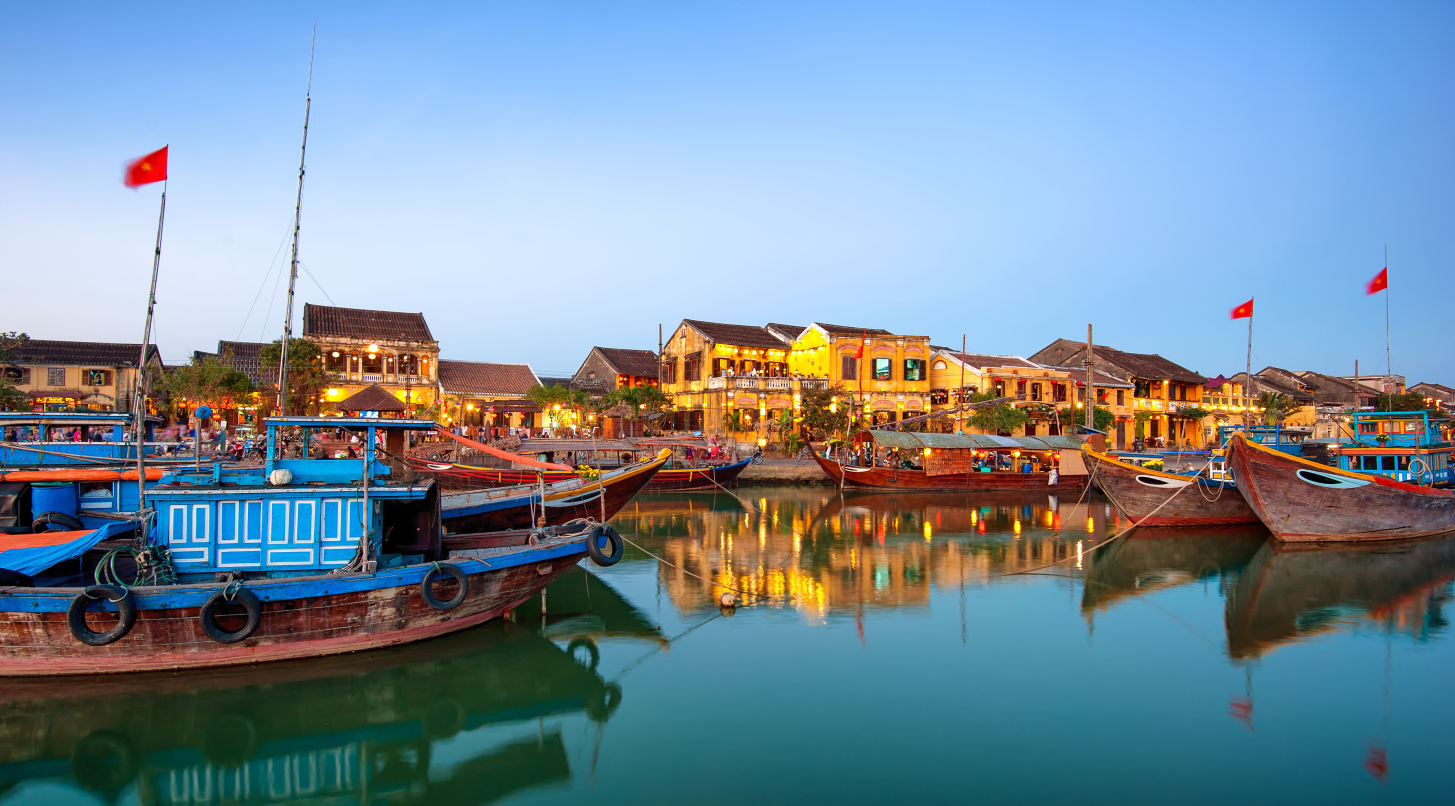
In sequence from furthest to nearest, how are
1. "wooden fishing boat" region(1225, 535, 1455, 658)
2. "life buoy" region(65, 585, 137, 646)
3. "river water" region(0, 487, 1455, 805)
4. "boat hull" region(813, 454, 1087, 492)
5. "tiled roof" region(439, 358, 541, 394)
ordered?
"tiled roof" region(439, 358, 541, 394), "boat hull" region(813, 454, 1087, 492), "wooden fishing boat" region(1225, 535, 1455, 658), "life buoy" region(65, 585, 137, 646), "river water" region(0, 487, 1455, 805)

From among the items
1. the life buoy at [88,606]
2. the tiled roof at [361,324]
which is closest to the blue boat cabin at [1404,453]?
the life buoy at [88,606]

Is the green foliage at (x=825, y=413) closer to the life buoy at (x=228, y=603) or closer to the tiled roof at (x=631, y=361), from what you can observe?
the tiled roof at (x=631, y=361)

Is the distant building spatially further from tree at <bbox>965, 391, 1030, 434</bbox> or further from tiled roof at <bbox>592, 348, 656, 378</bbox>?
tree at <bbox>965, 391, 1030, 434</bbox>

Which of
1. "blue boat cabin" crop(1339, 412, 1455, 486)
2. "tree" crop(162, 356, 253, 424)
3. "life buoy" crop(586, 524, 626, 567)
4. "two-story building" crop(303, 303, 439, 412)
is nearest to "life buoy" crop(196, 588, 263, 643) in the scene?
"life buoy" crop(586, 524, 626, 567)

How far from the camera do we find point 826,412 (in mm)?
37375

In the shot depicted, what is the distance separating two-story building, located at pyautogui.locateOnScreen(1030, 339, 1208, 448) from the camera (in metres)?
46.3

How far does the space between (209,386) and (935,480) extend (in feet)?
101

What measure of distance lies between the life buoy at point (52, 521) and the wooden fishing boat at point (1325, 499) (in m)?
24.1

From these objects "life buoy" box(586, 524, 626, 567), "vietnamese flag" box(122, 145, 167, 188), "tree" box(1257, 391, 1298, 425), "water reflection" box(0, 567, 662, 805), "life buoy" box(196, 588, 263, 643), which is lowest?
"water reflection" box(0, 567, 662, 805)

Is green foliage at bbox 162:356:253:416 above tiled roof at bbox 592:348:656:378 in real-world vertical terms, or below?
below

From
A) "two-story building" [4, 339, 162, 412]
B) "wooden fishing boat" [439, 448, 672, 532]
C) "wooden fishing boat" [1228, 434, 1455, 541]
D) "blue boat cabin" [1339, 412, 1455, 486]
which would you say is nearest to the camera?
"wooden fishing boat" [439, 448, 672, 532]

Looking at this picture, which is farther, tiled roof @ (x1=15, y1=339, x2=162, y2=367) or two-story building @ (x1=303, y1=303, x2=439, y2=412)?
two-story building @ (x1=303, y1=303, x2=439, y2=412)

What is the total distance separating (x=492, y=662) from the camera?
1107 centimetres

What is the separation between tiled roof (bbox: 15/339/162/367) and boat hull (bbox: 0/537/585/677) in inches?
1292
